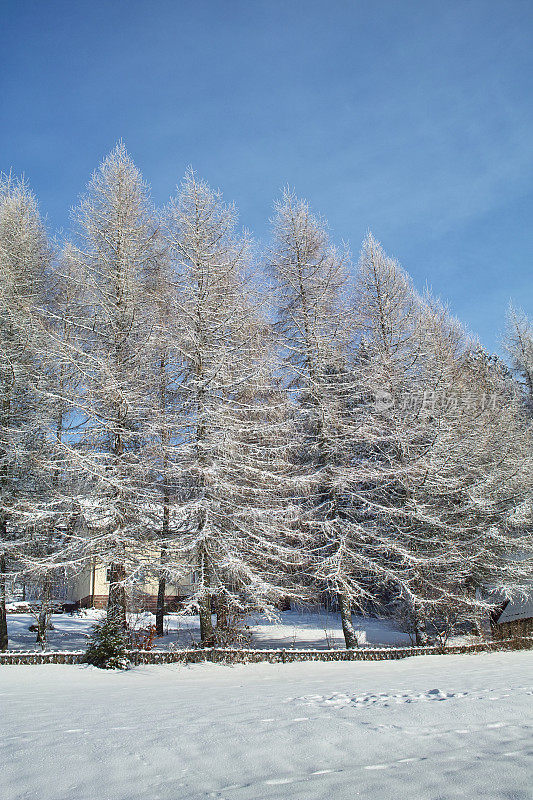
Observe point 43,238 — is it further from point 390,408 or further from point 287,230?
point 390,408

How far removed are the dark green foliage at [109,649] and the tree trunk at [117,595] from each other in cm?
19

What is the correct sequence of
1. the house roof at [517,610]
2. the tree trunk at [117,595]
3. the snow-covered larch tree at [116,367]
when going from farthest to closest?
the house roof at [517,610]
the snow-covered larch tree at [116,367]
the tree trunk at [117,595]

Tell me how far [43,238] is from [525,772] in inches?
811

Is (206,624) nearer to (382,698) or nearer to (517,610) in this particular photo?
(382,698)

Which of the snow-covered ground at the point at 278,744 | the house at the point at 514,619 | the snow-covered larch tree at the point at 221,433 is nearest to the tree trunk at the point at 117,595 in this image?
the snow-covered larch tree at the point at 221,433

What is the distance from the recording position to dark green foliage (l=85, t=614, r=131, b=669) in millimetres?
10703

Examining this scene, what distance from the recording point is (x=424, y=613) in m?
14.1

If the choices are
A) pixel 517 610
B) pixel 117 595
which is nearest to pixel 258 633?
pixel 117 595

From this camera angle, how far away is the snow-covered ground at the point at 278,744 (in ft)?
8.42

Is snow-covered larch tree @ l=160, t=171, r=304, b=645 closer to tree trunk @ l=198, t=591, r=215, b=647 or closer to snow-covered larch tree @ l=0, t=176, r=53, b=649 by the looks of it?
tree trunk @ l=198, t=591, r=215, b=647

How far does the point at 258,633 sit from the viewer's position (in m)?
18.1

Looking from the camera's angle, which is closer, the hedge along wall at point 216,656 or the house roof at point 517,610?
the hedge along wall at point 216,656

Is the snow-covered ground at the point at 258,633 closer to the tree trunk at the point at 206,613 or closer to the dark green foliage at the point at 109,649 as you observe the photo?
the tree trunk at the point at 206,613

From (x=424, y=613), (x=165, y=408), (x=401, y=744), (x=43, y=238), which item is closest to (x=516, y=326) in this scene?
(x=424, y=613)
